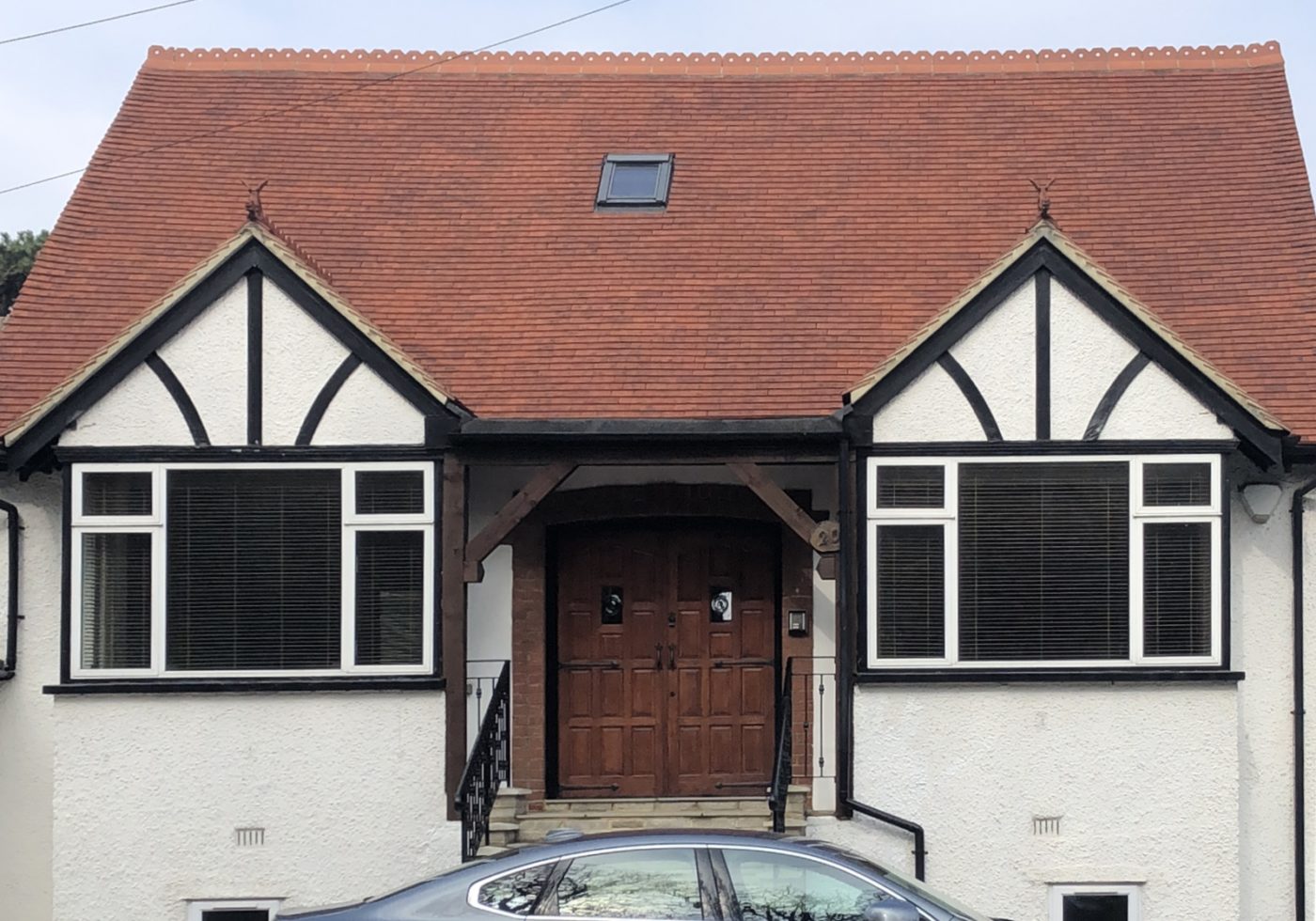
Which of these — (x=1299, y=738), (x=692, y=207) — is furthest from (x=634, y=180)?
(x=1299, y=738)

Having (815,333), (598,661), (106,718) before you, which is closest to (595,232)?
(815,333)

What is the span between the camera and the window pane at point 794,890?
7457mm

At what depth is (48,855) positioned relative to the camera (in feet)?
38.6

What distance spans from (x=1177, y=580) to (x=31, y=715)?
819 cm

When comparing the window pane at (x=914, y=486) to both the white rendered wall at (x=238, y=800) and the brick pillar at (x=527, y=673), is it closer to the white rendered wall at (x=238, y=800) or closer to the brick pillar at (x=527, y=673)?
the brick pillar at (x=527, y=673)

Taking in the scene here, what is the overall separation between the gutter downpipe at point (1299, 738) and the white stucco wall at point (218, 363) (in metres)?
7.51

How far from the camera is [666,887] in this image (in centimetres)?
757

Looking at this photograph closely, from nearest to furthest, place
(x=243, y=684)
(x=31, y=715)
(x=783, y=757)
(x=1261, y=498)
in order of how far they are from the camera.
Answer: (x=783, y=757), (x=243, y=684), (x=1261, y=498), (x=31, y=715)

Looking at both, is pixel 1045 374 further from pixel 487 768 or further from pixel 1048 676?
pixel 487 768

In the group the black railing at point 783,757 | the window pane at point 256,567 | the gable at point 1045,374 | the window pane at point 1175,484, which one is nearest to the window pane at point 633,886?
the black railing at point 783,757

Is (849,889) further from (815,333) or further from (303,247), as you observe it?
(303,247)

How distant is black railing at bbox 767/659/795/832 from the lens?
10859 mm

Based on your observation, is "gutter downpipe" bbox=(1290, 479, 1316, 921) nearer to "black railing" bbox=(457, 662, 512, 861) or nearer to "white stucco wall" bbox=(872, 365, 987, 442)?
"white stucco wall" bbox=(872, 365, 987, 442)

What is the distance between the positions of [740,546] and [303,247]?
4449 mm
